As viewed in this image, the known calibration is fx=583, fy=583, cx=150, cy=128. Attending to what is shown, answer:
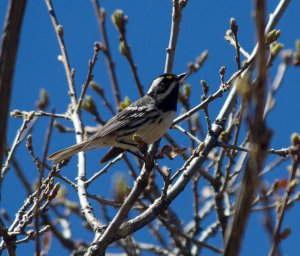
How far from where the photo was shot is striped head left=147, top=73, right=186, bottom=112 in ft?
20.3

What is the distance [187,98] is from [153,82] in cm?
90

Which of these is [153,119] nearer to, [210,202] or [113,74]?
[113,74]

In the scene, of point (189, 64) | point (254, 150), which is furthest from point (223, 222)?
point (254, 150)

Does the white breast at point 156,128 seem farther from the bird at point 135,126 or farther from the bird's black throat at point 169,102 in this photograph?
the bird's black throat at point 169,102

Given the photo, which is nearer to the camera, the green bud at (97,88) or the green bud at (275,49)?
the green bud at (275,49)

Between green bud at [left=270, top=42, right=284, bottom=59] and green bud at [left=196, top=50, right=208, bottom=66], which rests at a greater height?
green bud at [left=196, top=50, right=208, bottom=66]

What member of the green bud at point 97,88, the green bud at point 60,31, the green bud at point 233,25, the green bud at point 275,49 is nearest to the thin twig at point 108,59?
the green bud at point 97,88

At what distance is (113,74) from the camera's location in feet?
21.3

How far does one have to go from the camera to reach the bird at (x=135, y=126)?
5.42m

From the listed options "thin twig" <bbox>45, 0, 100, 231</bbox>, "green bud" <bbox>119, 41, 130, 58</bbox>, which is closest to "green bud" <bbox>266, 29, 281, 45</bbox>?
"green bud" <bbox>119, 41, 130, 58</bbox>

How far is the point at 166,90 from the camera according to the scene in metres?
6.53

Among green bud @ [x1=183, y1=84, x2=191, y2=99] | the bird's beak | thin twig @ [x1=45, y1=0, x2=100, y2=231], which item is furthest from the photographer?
the bird's beak

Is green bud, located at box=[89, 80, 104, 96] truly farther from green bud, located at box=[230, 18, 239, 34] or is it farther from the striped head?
green bud, located at box=[230, 18, 239, 34]

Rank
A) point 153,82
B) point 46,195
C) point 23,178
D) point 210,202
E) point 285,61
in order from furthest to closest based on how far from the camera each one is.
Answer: point 210,202
point 153,82
point 285,61
point 46,195
point 23,178
